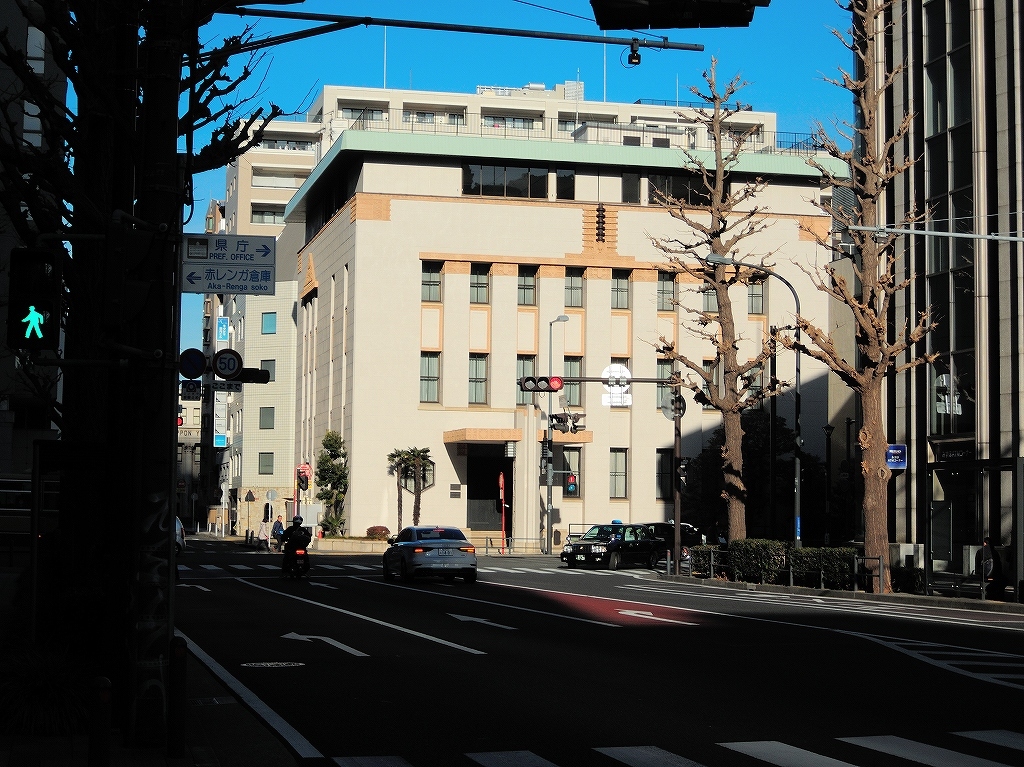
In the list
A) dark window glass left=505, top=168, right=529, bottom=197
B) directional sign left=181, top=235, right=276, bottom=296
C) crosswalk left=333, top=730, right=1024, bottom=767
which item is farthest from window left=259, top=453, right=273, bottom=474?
crosswalk left=333, top=730, right=1024, bottom=767

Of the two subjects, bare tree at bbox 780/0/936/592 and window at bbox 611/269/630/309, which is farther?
window at bbox 611/269/630/309

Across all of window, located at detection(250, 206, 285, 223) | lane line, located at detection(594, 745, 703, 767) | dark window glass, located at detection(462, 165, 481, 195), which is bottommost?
lane line, located at detection(594, 745, 703, 767)

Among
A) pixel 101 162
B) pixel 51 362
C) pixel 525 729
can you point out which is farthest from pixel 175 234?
pixel 101 162

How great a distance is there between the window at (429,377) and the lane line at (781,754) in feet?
190

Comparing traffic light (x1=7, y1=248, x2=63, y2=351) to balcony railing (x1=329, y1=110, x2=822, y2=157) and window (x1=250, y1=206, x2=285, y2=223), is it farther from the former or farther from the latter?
window (x1=250, y1=206, x2=285, y2=223)

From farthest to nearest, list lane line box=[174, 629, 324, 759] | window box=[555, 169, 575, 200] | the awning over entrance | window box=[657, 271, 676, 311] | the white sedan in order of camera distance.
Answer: window box=[657, 271, 676, 311]
window box=[555, 169, 575, 200]
the awning over entrance
the white sedan
lane line box=[174, 629, 324, 759]

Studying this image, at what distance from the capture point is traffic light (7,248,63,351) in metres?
9.57

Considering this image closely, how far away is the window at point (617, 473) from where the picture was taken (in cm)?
6869

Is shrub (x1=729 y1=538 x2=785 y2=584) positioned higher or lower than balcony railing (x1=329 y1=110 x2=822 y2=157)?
lower

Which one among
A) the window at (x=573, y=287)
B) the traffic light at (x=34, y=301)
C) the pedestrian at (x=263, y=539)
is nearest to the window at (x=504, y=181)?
the window at (x=573, y=287)

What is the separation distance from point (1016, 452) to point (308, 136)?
280ft

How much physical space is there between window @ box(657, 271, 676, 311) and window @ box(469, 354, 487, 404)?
10.5 m

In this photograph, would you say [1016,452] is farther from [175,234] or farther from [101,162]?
[175,234]

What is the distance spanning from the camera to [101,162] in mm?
15109
